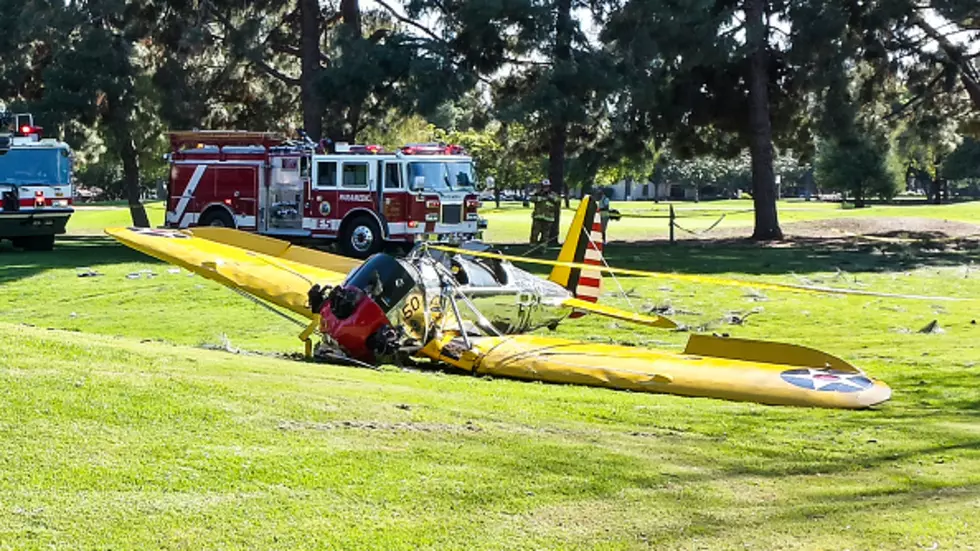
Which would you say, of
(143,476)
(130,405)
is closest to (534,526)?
(143,476)

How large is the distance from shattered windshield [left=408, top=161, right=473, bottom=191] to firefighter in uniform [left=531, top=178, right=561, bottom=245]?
9.94 feet

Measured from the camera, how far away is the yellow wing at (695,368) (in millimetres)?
9958

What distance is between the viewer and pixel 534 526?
18.1 ft

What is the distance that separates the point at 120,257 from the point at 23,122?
5.94 metres

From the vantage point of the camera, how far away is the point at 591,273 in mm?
16062

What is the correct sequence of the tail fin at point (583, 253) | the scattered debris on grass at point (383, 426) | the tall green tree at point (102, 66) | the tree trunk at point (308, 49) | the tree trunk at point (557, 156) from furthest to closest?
the tree trunk at point (557, 156)
the tall green tree at point (102, 66)
the tree trunk at point (308, 49)
the tail fin at point (583, 253)
the scattered debris on grass at point (383, 426)

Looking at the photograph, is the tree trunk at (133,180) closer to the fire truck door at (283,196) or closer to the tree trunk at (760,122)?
the fire truck door at (283,196)

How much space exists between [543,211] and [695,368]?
1990 centimetres

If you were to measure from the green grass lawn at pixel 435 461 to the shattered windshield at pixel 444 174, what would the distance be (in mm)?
16494

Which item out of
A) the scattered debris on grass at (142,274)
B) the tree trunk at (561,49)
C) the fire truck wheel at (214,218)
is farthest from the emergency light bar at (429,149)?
the scattered debris on grass at (142,274)

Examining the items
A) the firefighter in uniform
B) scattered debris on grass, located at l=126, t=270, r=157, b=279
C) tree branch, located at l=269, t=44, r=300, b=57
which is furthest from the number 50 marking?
tree branch, located at l=269, t=44, r=300, b=57

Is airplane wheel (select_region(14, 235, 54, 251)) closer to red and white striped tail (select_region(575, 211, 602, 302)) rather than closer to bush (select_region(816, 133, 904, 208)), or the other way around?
red and white striped tail (select_region(575, 211, 602, 302))

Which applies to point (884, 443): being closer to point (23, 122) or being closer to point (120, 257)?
point (120, 257)

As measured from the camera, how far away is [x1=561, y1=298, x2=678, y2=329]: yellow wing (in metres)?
11.9
